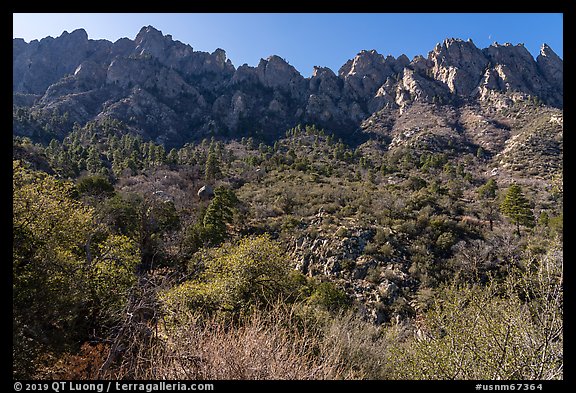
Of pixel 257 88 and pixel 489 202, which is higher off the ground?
pixel 257 88

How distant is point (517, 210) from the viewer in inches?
867

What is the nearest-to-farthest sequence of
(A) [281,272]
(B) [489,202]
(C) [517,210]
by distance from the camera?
1. (A) [281,272]
2. (C) [517,210]
3. (B) [489,202]

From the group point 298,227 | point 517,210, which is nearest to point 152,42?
point 298,227

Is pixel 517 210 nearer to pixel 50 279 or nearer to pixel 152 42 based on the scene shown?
pixel 50 279

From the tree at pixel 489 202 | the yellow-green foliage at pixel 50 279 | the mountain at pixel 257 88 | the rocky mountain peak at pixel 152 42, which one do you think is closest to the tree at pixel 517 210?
the tree at pixel 489 202

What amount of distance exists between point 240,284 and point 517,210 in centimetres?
2334

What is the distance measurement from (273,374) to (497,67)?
10659 cm

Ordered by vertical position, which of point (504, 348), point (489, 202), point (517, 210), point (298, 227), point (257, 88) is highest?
point (257, 88)

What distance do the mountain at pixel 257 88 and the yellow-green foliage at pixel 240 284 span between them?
2489 inches

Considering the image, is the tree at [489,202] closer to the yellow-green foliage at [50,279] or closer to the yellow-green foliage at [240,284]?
the yellow-green foliage at [240,284]

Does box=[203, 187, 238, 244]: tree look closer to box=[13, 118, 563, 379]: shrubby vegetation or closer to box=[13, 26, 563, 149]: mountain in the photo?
box=[13, 118, 563, 379]: shrubby vegetation

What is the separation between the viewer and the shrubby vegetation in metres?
5.48

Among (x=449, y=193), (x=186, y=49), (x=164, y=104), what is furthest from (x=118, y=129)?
(x=449, y=193)

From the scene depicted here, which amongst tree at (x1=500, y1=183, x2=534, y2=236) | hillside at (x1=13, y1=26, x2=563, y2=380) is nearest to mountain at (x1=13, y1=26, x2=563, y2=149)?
hillside at (x1=13, y1=26, x2=563, y2=380)
